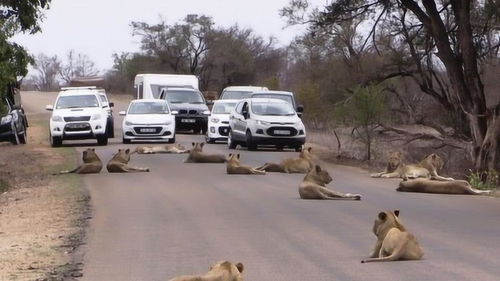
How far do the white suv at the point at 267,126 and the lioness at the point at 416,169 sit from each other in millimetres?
9128

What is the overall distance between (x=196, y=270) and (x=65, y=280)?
1.29 metres

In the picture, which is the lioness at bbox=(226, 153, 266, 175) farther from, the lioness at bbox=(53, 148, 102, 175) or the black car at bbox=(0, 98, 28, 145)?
the black car at bbox=(0, 98, 28, 145)

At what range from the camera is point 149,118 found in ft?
113

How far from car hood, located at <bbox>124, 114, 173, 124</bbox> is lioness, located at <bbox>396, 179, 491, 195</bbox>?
1684 centimetres

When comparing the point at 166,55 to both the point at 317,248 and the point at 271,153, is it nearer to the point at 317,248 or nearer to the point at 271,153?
the point at 271,153

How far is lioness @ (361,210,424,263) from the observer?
9930mm

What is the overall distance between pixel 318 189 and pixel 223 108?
66.4 feet

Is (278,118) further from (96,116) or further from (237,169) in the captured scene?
(237,169)

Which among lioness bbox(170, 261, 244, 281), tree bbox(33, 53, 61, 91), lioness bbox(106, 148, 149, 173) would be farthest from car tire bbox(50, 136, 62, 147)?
tree bbox(33, 53, 61, 91)

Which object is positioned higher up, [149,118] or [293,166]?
[149,118]

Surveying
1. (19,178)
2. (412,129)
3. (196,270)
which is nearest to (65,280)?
(196,270)

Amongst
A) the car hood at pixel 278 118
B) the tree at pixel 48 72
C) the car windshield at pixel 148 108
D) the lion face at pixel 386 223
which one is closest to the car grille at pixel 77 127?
the car windshield at pixel 148 108

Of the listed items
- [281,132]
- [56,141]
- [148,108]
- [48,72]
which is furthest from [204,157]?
[48,72]

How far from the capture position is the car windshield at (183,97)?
4159 centimetres
